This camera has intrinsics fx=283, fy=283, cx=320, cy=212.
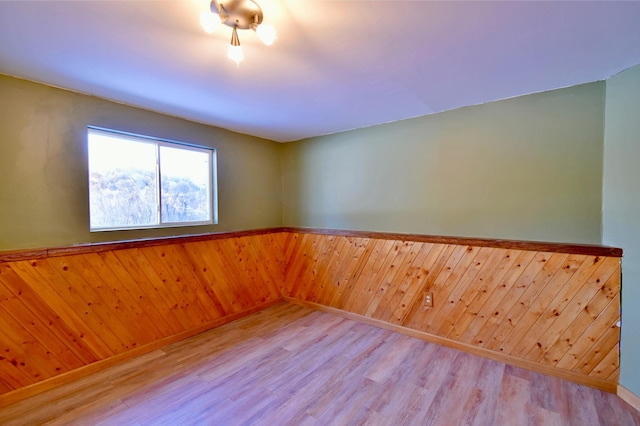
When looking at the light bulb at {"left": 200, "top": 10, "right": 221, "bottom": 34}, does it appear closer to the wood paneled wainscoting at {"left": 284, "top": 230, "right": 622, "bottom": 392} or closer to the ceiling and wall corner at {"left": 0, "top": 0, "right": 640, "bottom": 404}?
the ceiling and wall corner at {"left": 0, "top": 0, "right": 640, "bottom": 404}

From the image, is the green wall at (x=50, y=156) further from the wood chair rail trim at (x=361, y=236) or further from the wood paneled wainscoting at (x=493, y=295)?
the wood paneled wainscoting at (x=493, y=295)

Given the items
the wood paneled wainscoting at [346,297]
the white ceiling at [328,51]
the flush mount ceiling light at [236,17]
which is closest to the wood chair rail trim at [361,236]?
the wood paneled wainscoting at [346,297]

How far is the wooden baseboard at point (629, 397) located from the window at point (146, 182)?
154 inches

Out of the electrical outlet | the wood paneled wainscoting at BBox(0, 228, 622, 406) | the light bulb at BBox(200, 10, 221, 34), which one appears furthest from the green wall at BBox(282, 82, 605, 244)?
the light bulb at BBox(200, 10, 221, 34)

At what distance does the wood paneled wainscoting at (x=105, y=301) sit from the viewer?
2051mm

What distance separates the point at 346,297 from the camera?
3.56 m

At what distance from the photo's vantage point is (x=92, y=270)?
7.83ft

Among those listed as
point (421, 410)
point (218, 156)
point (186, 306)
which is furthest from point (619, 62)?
point (186, 306)

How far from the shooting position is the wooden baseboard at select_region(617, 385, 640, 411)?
1.91 m

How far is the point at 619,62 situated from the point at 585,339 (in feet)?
6.62

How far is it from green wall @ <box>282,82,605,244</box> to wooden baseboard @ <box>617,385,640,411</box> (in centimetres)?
106

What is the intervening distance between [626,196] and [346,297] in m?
2.68

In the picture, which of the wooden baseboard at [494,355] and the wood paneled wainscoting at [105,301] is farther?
the wooden baseboard at [494,355]

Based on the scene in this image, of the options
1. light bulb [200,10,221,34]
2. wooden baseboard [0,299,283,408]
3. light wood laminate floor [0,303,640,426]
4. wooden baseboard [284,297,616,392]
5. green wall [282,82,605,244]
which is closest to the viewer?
light bulb [200,10,221,34]
